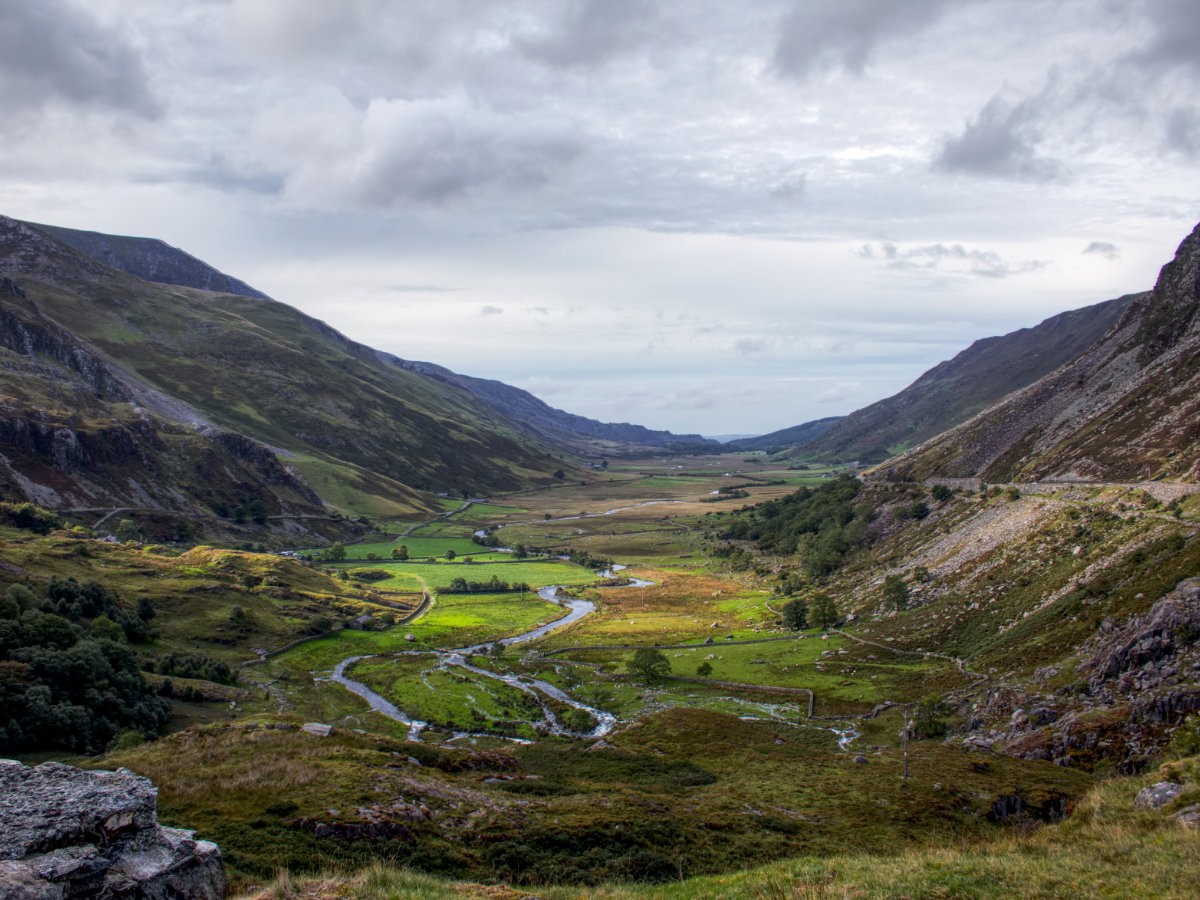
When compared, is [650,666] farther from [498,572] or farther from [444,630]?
[498,572]

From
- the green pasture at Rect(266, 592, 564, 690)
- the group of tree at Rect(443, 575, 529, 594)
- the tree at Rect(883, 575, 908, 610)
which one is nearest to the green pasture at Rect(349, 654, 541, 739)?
the green pasture at Rect(266, 592, 564, 690)

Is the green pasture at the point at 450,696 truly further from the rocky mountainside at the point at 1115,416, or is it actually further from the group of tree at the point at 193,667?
the rocky mountainside at the point at 1115,416

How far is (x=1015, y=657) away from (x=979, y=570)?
2532cm

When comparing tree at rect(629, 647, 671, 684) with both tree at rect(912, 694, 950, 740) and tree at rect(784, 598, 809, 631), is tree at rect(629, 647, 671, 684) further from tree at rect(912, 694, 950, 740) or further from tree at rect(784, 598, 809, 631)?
tree at rect(912, 694, 950, 740)

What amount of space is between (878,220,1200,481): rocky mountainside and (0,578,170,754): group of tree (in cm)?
11050

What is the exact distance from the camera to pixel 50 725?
182ft

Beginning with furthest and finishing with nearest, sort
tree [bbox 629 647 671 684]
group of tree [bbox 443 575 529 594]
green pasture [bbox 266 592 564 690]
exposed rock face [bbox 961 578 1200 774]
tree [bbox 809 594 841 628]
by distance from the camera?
group of tree [bbox 443 575 529 594], green pasture [bbox 266 592 564 690], tree [bbox 809 594 841 628], tree [bbox 629 647 671 684], exposed rock face [bbox 961 578 1200 774]

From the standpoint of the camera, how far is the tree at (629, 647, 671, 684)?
292ft

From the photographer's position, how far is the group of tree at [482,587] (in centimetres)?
16175

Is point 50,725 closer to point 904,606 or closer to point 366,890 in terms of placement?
point 366,890

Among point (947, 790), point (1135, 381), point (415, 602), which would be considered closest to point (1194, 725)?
point (947, 790)

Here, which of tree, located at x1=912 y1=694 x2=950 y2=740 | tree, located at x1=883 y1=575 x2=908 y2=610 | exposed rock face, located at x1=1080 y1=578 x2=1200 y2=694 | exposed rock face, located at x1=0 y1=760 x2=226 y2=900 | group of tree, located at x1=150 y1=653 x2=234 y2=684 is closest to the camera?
exposed rock face, located at x1=0 y1=760 x2=226 y2=900

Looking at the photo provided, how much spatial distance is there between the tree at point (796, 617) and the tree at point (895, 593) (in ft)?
38.3

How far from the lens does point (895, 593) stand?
9462 cm
